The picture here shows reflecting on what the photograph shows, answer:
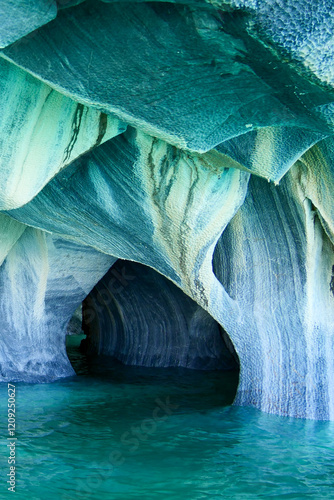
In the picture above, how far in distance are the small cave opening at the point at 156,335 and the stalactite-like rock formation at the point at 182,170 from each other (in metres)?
1.58

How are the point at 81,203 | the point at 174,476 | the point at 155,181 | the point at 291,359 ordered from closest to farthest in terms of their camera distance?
the point at 174,476 → the point at 155,181 → the point at 81,203 → the point at 291,359

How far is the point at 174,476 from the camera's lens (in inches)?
141

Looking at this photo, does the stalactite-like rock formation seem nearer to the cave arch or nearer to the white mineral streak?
the white mineral streak

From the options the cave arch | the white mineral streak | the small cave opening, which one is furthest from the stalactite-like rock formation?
the cave arch

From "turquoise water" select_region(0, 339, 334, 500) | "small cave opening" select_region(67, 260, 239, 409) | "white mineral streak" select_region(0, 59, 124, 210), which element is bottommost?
"turquoise water" select_region(0, 339, 334, 500)

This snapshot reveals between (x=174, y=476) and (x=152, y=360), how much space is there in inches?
215

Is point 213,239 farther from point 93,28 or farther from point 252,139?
point 93,28

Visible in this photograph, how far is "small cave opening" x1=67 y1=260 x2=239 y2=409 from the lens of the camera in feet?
28.1

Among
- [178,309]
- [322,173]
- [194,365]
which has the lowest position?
[194,365]

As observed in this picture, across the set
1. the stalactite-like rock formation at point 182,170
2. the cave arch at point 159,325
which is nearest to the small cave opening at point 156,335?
the cave arch at point 159,325

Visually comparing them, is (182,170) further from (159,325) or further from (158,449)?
(159,325)

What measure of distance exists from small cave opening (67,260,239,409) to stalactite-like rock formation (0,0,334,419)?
5.19 feet

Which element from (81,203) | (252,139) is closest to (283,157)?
(252,139)

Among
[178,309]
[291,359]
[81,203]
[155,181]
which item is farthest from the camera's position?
[178,309]
